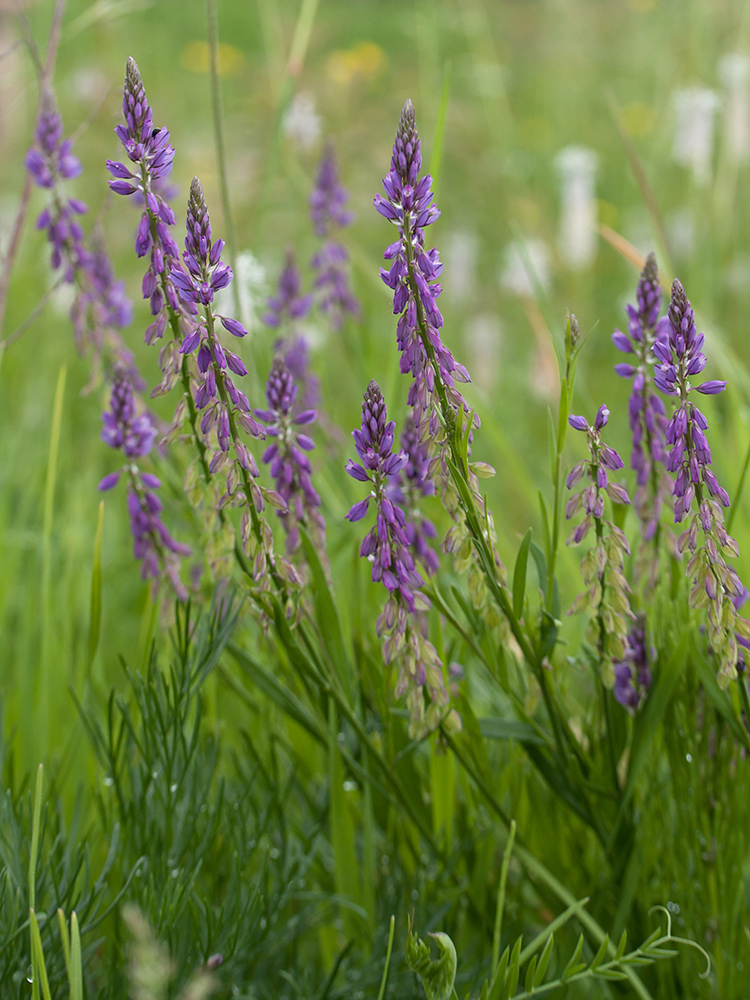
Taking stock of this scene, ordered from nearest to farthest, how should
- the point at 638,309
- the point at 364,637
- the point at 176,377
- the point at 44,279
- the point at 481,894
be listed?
the point at 176,377 < the point at 638,309 < the point at 481,894 < the point at 364,637 < the point at 44,279

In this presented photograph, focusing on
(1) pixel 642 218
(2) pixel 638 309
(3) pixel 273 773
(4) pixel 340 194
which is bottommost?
(3) pixel 273 773

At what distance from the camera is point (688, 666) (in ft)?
4.45

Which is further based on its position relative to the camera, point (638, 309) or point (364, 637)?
point (364, 637)

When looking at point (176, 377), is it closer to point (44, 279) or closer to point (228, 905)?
point (228, 905)

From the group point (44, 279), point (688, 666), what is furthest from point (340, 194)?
point (44, 279)

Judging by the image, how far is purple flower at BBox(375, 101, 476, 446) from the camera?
3.35 feet

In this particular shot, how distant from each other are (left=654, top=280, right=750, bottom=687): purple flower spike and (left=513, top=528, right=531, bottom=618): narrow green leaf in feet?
0.64

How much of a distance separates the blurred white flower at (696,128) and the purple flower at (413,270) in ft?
10.2

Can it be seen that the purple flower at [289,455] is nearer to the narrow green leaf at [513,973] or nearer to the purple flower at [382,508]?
the purple flower at [382,508]

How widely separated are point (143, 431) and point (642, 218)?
522 centimetres

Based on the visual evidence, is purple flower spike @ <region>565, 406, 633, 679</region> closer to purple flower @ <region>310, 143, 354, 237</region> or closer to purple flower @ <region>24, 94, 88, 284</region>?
purple flower @ <region>24, 94, 88, 284</region>

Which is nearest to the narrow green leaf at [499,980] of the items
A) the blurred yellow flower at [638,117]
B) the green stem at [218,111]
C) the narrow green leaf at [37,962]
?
the narrow green leaf at [37,962]

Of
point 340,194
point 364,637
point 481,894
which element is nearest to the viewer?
point 481,894

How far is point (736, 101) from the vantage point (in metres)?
4.16
